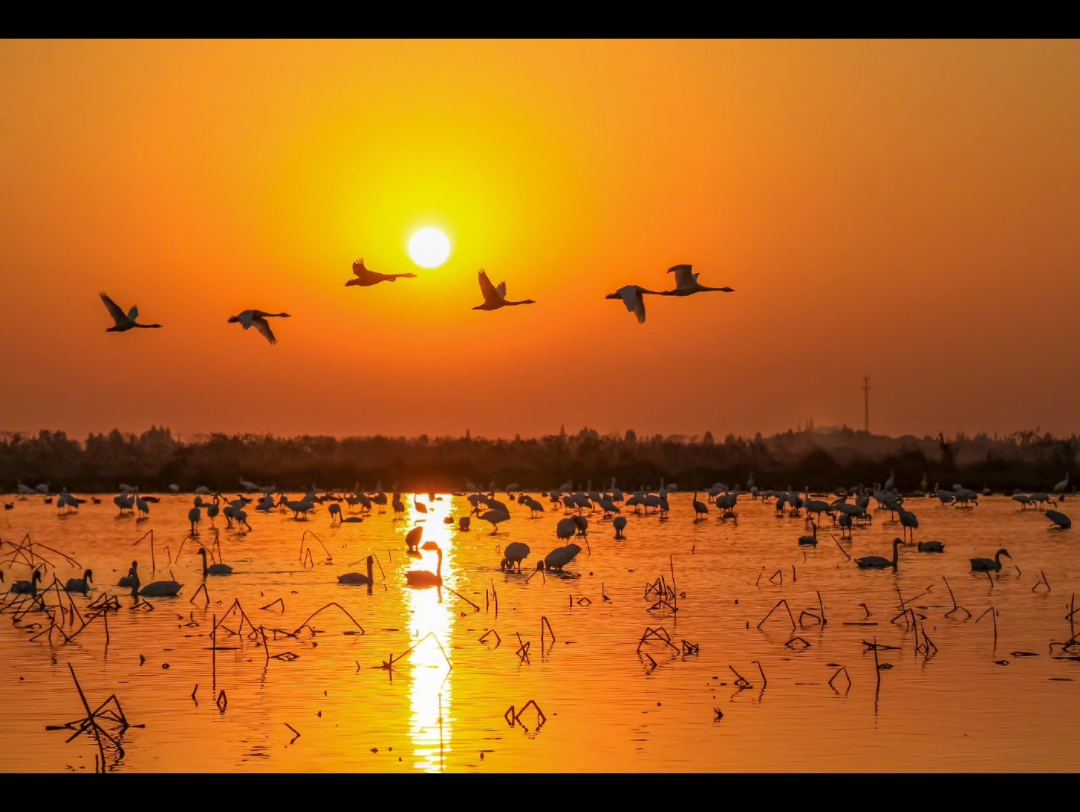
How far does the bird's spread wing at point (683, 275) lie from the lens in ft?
57.8

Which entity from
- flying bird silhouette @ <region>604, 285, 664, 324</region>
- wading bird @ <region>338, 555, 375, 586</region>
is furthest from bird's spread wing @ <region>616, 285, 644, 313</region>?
wading bird @ <region>338, 555, 375, 586</region>

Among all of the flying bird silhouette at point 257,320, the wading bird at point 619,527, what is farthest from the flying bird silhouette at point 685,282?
the wading bird at point 619,527

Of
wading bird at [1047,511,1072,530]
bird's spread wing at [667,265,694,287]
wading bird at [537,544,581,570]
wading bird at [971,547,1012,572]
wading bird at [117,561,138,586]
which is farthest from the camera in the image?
wading bird at [1047,511,1072,530]

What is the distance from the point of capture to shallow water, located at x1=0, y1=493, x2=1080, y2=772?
33.6ft

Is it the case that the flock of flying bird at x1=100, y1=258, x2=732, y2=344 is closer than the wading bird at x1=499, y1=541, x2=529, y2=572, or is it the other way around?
the flock of flying bird at x1=100, y1=258, x2=732, y2=344

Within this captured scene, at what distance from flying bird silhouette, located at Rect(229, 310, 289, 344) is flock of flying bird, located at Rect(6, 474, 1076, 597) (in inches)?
180

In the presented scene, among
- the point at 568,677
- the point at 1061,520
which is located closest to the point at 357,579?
the point at 568,677

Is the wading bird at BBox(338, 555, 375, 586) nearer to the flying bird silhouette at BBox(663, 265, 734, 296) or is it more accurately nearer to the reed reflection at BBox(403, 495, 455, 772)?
the reed reflection at BBox(403, 495, 455, 772)

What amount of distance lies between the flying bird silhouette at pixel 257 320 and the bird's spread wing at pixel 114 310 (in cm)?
138

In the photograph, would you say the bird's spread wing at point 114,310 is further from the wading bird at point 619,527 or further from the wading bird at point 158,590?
the wading bird at point 619,527

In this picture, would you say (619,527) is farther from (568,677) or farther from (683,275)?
(568,677)

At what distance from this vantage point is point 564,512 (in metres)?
46.6

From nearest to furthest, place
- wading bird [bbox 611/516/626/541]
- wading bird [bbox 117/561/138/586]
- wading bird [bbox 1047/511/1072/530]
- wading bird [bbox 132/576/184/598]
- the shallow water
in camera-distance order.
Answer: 1. the shallow water
2. wading bird [bbox 117/561/138/586]
3. wading bird [bbox 132/576/184/598]
4. wading bird [bbox 611/516/626/541]
5. wading bird [bbox 1047/511/1072/530]
